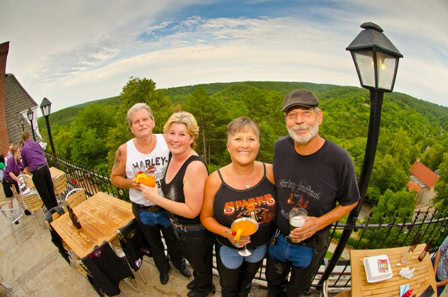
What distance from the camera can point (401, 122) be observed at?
7094 cm

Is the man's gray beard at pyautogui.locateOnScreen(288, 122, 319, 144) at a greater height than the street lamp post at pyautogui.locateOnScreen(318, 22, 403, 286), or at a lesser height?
lesser

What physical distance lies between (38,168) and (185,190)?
4.32 metres

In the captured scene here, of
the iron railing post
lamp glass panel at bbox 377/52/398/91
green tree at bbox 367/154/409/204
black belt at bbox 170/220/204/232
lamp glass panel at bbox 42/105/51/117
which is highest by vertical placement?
lamp glass panel at bbox 377/52/398/91

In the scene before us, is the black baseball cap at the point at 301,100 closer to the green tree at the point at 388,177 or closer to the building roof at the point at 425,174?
the green tree at the point at 388,177

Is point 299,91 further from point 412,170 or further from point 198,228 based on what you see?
point 412,170

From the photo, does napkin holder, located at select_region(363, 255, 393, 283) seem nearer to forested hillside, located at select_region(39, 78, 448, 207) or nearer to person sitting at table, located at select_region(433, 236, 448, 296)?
person sitting at table, located at select_region(433, 236, 448, 296)

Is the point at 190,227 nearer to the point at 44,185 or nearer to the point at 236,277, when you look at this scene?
the point at 236,277

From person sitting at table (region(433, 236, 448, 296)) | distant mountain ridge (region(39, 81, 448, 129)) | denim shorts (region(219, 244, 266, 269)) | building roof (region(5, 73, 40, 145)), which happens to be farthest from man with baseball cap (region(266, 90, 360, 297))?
distant mountain ridge (region(39, 81, 448, 129))

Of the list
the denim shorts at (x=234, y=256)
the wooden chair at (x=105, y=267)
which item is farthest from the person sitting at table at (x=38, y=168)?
the denim shorts at (x=234, y=256)

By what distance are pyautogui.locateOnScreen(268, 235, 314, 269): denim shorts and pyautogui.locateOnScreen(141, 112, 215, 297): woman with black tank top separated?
783mm

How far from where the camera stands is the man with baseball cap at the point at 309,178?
1.88 meters

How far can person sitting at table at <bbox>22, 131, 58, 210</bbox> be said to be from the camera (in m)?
4.42

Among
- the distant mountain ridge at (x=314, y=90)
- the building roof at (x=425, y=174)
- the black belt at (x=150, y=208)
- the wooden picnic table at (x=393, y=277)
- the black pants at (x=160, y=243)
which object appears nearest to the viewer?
the wooden picnic table at (x=393, y=277)

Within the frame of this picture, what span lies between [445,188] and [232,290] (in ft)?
111
